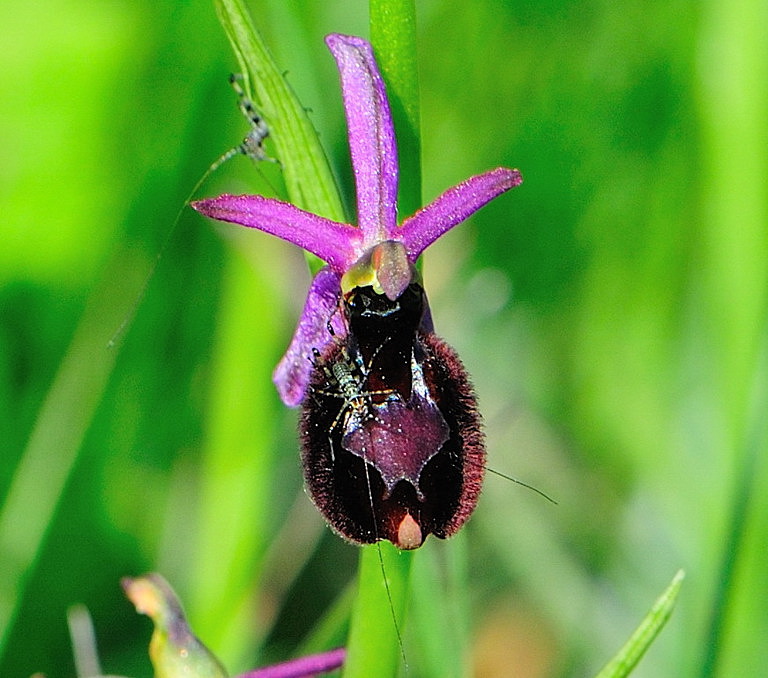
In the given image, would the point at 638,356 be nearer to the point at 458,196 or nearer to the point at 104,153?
the point at 104,153

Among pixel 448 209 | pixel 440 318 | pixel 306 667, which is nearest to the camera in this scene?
pixel 448 209

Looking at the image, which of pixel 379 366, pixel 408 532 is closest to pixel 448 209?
pixel 379 366

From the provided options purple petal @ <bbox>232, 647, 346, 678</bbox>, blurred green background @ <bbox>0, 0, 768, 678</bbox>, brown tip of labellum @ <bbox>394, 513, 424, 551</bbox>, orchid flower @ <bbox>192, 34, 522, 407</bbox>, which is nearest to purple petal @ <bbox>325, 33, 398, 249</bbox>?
orchid flower @ <bbox>192, 34, 522, 407</bbox>

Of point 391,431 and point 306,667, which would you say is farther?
point 306,667

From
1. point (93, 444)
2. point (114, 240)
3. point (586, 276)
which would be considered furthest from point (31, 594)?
point (586, 276)

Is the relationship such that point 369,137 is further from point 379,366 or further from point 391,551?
point 391,551

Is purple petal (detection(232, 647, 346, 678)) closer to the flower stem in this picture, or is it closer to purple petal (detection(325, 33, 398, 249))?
the flower stem
